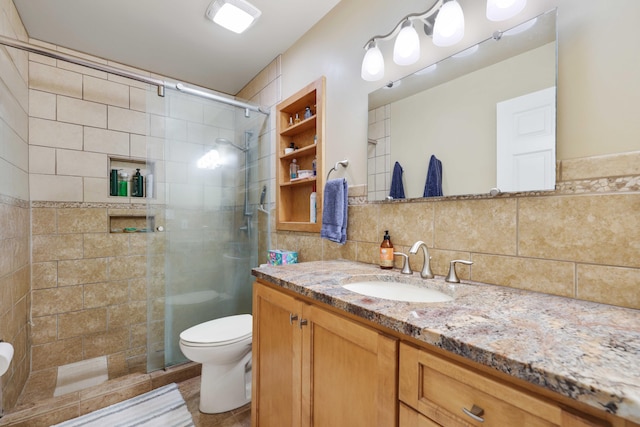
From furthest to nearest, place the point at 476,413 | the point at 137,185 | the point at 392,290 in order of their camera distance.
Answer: the point at 137,185
the point at 392,290
the point at 476,413

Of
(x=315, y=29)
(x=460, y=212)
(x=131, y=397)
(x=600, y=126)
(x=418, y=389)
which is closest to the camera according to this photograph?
(x=418, y=389)

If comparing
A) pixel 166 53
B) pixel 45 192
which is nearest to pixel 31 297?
pixel 45 192

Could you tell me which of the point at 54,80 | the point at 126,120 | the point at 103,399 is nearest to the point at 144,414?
the point at 103,399

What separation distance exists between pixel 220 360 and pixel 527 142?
1850mm

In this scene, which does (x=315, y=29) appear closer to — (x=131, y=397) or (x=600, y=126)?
(x=600, y=126)

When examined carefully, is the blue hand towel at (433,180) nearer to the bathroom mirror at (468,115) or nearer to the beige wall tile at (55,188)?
the bathroom mirror at (468,115)

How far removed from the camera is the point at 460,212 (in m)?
1.17

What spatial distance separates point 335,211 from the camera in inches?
64.0

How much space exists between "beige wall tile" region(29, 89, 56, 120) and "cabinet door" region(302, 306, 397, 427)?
255 centimetres

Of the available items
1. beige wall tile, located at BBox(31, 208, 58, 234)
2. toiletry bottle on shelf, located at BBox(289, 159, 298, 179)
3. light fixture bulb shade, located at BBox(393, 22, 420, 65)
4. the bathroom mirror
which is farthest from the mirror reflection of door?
beige wall tile, located at BBox(31, 208, 58, 234)

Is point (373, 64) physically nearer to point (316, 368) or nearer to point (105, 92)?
point (316, 368)

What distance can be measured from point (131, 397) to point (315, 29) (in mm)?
2770

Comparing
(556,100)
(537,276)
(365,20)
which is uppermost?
(365,20)

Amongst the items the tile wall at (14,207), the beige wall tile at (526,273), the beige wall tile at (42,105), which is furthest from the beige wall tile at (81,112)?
the beige wall tile at (526,273)
